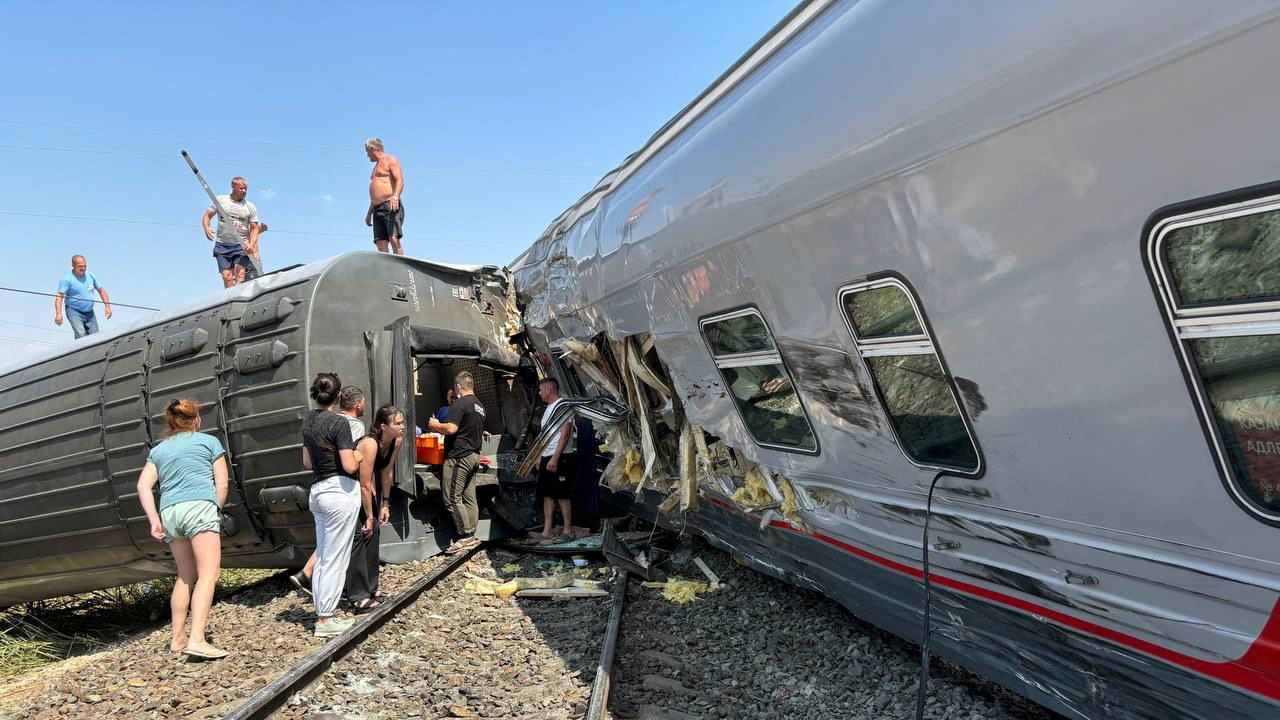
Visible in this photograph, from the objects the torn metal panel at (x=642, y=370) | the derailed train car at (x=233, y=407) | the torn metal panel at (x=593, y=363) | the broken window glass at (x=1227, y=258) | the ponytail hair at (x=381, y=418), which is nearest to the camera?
the broken window glass at (x=1227, y=258)

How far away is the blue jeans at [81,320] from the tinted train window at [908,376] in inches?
463

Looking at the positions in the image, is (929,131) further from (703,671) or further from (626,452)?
(626,452)

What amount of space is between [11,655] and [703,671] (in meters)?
7.77

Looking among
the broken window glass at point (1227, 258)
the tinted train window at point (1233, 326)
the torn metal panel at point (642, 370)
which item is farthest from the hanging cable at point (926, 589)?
the torn metal panel at point (642, 370)

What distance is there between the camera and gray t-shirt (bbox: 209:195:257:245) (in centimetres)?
968

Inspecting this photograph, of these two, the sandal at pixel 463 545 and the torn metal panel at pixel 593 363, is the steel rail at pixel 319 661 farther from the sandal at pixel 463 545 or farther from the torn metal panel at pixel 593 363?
the torn metal panel at pixel 593 363

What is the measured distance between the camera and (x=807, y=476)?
425 centimetres

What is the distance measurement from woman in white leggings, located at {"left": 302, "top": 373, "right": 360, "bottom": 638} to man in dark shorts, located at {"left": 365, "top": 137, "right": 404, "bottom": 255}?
4.23 meters

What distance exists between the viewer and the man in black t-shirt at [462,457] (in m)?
8.27

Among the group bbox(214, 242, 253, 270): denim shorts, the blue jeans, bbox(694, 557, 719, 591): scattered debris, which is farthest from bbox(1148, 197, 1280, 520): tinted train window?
the blue jeans

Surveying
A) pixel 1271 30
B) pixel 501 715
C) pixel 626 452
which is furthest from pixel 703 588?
pixel 1271 30

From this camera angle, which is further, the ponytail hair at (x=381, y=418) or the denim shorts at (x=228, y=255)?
the denim shorts at (x=228, y=255)

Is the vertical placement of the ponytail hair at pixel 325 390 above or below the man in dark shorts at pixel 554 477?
above

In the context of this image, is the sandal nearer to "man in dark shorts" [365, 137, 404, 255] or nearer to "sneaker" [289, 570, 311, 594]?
"sneaker" [289, 570, 311, 594]
